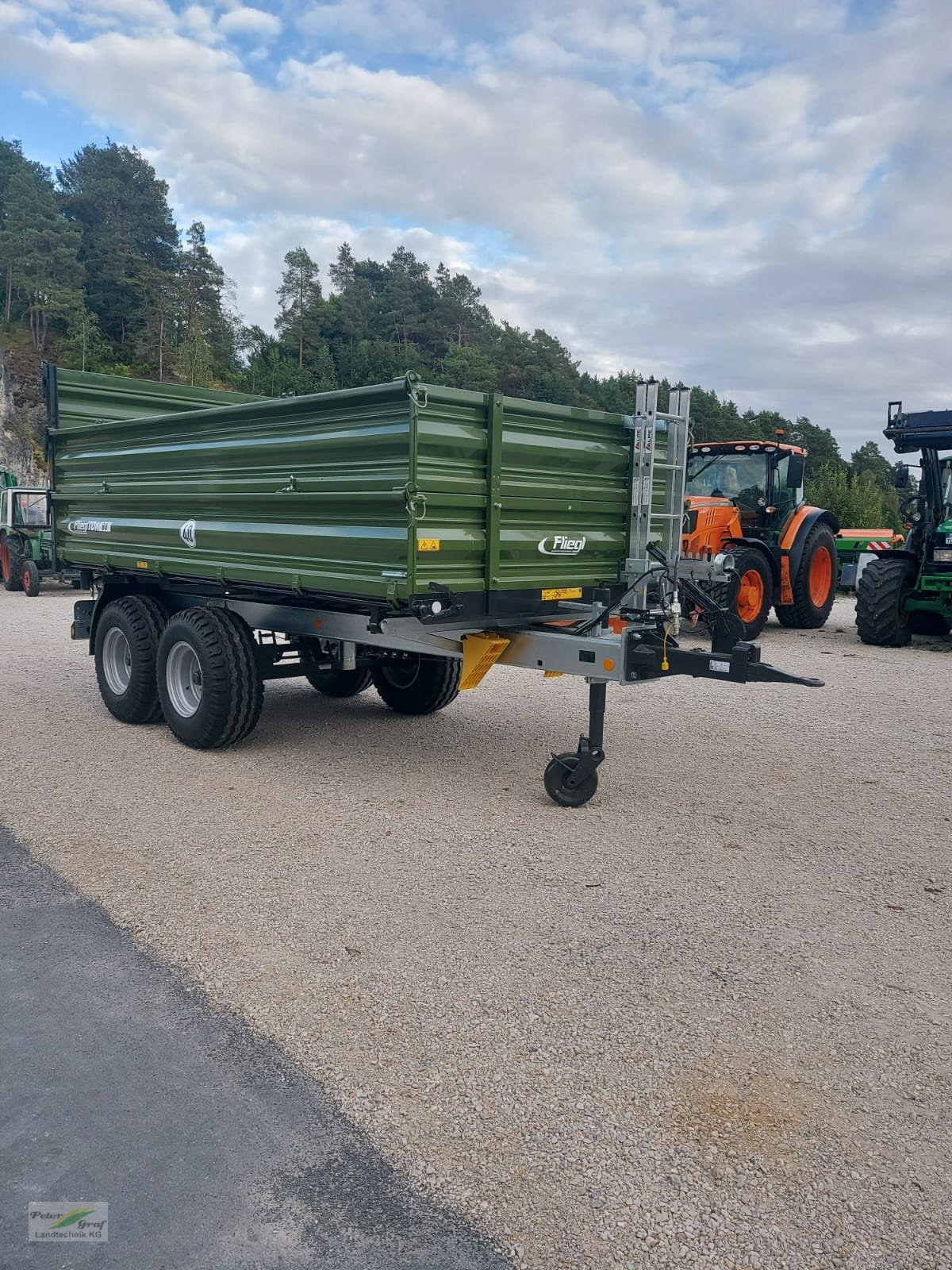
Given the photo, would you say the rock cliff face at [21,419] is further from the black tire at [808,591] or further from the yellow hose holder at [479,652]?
the yellow hose holder at [479,652]

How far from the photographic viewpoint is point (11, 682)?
9602 millimetres

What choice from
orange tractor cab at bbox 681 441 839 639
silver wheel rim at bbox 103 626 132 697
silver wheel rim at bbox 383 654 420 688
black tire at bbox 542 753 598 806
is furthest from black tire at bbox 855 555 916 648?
silver wheel rim at bbox 103 626 132 697

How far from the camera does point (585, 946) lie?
394 cm

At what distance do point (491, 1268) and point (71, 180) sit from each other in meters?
77.5

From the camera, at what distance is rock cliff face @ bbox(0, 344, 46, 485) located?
4272cm

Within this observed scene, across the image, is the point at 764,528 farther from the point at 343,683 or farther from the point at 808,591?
the point at 343,683

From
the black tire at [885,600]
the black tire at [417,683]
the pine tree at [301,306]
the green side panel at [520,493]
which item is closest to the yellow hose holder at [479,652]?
the green side panel at [520,493]

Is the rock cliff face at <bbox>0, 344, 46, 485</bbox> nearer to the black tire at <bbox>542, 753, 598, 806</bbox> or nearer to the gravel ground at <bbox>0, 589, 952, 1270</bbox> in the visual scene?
the gravel ground at <bbox>0, 589, 952, 1270</bbox>

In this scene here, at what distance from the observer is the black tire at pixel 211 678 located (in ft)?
21.9

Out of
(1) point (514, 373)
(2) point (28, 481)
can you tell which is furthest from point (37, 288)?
(1) point (514, 373)

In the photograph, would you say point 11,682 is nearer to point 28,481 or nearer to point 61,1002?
point 61,1002

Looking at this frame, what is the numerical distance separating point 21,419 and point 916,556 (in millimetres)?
45352

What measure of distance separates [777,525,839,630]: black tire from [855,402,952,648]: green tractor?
99 centimetres

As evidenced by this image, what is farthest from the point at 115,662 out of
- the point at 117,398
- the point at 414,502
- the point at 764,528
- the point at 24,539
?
the point at 24,539
